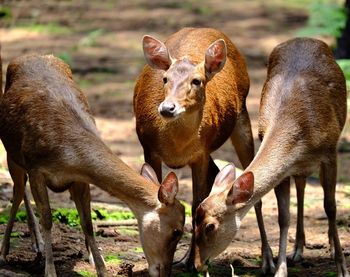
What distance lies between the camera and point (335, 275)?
897 cm

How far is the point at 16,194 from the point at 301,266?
110 inches

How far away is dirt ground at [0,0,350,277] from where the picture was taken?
934 centimetres

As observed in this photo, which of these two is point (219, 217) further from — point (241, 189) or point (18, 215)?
point (18, 215)

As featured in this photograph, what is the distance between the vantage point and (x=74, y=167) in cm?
821

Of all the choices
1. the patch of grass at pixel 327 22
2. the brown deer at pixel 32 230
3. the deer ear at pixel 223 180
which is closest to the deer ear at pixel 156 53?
the deer ear at pixel 223 180

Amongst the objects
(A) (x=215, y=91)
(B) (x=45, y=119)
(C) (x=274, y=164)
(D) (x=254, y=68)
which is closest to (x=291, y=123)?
(C) (x=274, y=164)

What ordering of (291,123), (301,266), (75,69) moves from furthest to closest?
(75,69) < (301,266) < (291,123)

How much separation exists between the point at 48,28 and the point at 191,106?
471 inches

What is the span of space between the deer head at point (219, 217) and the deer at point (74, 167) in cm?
25

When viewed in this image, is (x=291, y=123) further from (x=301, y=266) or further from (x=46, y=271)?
(x=46, y=271)

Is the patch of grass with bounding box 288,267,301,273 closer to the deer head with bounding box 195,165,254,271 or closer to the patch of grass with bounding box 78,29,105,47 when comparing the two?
the deer head with bounding box 195,165,254,271

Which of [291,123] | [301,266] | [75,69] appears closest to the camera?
[291,123]

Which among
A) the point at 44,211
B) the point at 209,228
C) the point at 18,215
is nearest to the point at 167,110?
the point at 209,228

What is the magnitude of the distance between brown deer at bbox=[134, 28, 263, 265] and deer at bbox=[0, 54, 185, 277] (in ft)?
2.50
